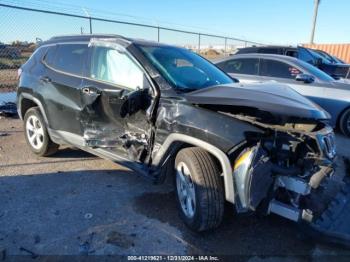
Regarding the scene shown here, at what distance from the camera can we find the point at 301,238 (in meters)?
3.15

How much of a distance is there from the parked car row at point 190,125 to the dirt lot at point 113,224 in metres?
0.29

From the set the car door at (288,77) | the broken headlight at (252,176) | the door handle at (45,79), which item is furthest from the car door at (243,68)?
the broken headlight at (252,176)

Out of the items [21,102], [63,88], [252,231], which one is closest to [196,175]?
[252,231]

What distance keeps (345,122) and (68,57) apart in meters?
5.79

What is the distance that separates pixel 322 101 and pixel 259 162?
5.14 m

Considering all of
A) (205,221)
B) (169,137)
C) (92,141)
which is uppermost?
(169,137)

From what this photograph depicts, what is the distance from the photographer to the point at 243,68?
846 centimetres

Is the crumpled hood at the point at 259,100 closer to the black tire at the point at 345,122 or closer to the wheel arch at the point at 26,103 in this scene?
the wheel arch at the point at 26,103

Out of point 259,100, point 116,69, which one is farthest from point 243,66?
point 259,100

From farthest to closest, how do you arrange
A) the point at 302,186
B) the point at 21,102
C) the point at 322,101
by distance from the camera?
the point at 322,101 → the point at 21,102 → the point at 302,186

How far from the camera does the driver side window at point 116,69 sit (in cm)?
376

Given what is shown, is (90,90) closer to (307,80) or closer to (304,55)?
(307,80)

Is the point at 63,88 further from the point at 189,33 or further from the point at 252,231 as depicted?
the point at 189,33

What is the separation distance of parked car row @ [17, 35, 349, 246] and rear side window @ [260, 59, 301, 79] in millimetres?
→ 3683
